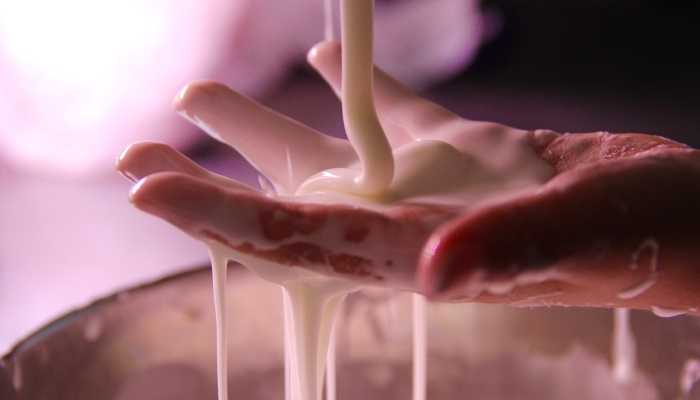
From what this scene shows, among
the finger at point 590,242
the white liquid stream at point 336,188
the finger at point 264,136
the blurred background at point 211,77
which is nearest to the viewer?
the finger at point 590,242

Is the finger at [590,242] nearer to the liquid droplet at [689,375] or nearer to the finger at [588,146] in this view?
the finger at [588,146]

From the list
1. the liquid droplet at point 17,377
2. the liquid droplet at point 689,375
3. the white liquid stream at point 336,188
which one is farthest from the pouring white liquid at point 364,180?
the liquid droplet at point 689,375

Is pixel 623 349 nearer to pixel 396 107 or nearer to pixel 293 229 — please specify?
pixel 396 107

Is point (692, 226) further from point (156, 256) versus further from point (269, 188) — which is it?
point (156, 256)

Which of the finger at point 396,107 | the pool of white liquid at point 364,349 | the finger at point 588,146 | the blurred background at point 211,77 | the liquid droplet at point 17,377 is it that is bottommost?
the liquid droplet at point 17,377

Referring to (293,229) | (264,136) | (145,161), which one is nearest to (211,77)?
(264,136)

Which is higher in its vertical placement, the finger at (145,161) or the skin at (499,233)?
the finger at (145,161)
